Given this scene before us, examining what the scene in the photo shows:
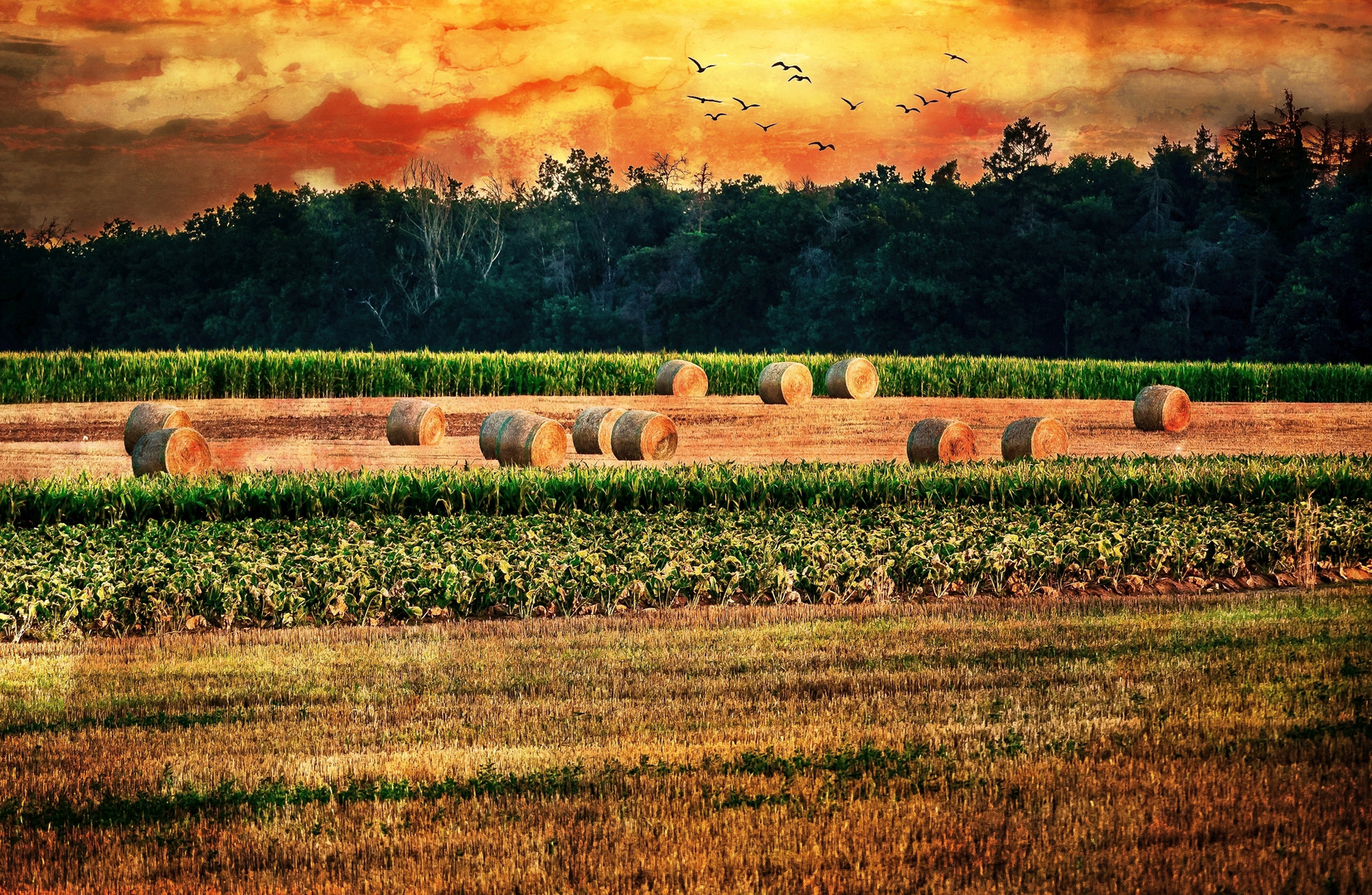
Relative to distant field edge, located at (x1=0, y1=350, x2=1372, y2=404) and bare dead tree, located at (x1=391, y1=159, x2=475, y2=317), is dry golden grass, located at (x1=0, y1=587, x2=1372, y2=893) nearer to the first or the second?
distant field edge, located at (x1=0, y1=350, x2=1372, y2=404)

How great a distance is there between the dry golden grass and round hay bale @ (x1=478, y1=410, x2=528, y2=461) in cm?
1363

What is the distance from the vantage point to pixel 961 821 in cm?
710

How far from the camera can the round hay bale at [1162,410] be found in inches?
1380

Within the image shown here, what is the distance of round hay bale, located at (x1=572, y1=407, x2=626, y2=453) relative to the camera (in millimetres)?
27312

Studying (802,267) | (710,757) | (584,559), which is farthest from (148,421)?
(802,267)

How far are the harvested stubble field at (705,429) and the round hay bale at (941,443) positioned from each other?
9.91ft

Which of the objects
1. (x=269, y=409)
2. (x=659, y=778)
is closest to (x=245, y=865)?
(x=659, y=778)

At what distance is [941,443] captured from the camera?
26156 millimetres

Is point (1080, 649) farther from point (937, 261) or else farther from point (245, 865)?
point (937, 261)

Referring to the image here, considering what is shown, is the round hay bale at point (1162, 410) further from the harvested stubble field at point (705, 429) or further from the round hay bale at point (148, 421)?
the round hay bale at point (148, 421)

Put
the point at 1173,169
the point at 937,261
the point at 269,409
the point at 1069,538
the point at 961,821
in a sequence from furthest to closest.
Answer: the point at 1173,169 → the point at 937,261 → the point at 269,409 → the point at 1069,538 → the point at 961,821

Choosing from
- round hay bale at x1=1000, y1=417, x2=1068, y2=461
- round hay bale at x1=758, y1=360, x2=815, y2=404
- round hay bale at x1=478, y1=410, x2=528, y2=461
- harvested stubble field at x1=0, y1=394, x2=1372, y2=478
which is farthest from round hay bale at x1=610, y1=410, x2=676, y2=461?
round hay bale at x1=758, y1=360, x2=815, y2=404

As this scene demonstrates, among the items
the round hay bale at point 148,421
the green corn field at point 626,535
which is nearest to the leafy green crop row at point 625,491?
the green corn field at point 626,535

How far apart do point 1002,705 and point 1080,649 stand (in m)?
2.17
